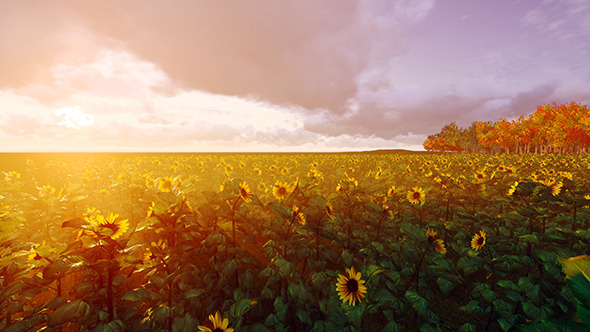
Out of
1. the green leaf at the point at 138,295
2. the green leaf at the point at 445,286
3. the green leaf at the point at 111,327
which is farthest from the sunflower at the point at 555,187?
the green leaf at the point at 111,327

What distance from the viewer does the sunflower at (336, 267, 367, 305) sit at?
2898 mm

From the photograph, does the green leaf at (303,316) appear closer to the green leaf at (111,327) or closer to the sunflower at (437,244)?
the green leaf at (111,327)

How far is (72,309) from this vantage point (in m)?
2.07

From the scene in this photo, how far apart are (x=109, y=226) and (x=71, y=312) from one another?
0.74 metres

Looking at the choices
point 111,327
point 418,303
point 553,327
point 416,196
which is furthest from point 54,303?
point 416,196

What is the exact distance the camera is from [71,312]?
2.05m

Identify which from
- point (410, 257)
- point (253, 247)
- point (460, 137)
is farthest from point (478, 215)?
point (460, 137)

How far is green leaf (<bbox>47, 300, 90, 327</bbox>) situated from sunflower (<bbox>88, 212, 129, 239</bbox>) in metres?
0.60

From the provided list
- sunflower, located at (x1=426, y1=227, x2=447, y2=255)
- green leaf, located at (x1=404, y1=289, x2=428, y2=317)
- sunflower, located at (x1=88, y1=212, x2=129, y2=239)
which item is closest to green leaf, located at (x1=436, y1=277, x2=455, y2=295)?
sunflower, located at (x1=426, y1=227, x2=447, y2=255)

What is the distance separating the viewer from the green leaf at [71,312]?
1998 millimetres

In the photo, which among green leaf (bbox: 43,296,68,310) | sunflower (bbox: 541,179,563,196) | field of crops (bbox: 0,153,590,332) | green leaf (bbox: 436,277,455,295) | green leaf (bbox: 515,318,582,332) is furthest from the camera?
sunflower (bbox: 541,179,563,196)

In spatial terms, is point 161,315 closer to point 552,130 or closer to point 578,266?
point 578,266

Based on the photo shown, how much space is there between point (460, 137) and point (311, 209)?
459 feet

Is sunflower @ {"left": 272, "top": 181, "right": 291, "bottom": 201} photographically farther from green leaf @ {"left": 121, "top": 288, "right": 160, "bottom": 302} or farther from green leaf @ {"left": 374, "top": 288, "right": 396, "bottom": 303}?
green leaf @ {"left": 121, "top": 288, "right": 160, "bottom": 302}
